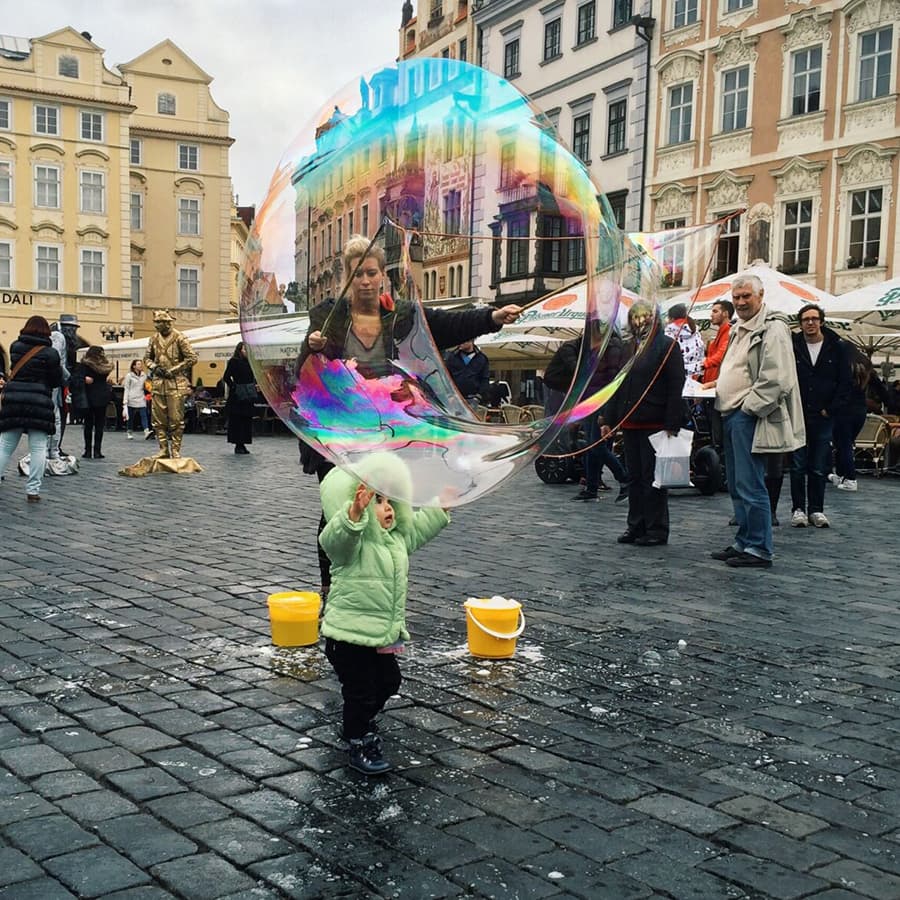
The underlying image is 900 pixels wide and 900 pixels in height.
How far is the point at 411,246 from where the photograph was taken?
136 inches

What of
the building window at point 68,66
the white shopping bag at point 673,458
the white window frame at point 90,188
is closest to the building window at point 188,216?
the white window frame at point 90,188

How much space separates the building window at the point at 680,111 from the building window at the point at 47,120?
30474 millimetres

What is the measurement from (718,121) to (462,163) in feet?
83.6

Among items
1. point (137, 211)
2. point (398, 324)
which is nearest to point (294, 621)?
point (398, 324)

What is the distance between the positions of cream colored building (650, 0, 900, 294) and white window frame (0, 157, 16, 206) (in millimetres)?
30612

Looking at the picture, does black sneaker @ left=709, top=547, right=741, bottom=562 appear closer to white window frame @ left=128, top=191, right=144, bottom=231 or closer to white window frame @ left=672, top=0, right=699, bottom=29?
white window frame @ left=672, top=0, right=699, bottom=29

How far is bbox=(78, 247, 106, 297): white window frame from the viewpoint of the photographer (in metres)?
48.7

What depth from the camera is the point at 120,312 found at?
49.5m

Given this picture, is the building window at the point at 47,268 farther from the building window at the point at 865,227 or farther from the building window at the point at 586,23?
the building window at the point at 865,227

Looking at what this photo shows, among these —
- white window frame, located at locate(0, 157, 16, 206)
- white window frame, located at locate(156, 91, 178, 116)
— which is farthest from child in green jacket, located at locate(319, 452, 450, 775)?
white window frame, located at locate(156, 91, 178, 116)

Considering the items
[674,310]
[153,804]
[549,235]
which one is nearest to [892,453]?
[674,310]

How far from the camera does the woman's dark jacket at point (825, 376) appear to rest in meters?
8.95

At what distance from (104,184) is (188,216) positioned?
18.0 ft

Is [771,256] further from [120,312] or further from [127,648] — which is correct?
[120,312]
